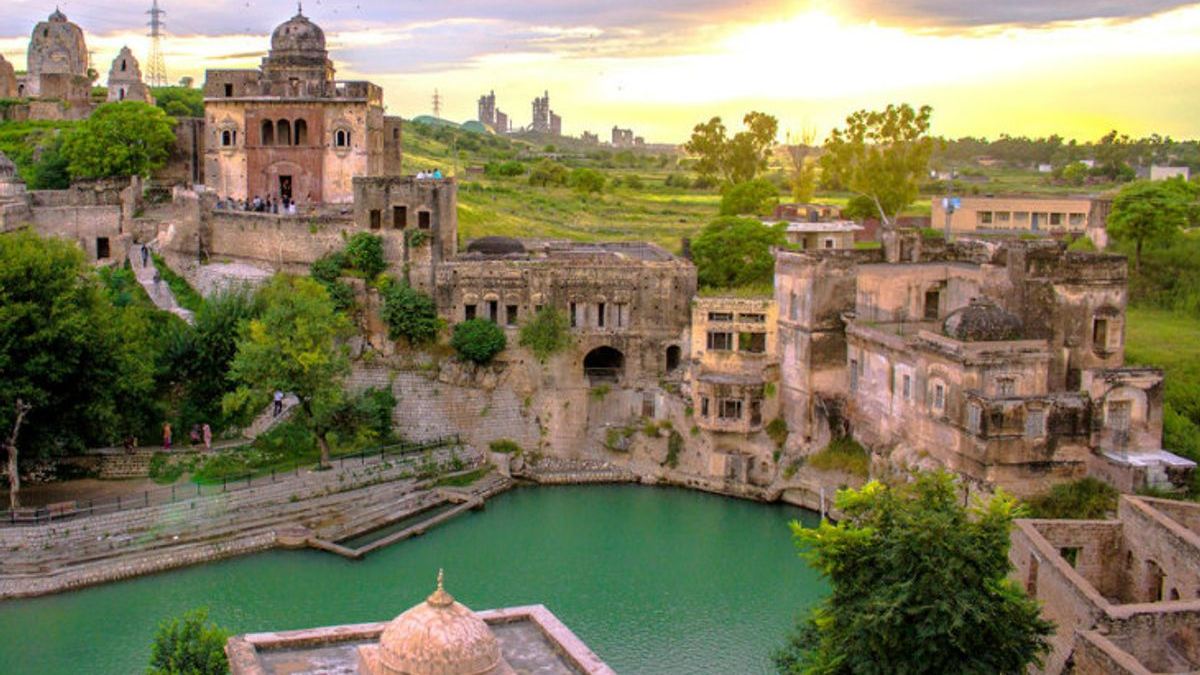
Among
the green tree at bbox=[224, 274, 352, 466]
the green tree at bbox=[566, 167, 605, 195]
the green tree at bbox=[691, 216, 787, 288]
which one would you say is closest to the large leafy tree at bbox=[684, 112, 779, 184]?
the green tree at bbox=[566, 167, 605, 195]

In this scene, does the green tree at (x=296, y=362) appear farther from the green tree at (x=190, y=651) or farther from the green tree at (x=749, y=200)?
the green tree at (x=749, y=200)

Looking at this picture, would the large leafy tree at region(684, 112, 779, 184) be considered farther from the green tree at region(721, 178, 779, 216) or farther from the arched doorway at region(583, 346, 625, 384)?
the arched doorway at region(583, 346, 625, 384)

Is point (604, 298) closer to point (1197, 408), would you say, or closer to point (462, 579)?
point (462, 579)

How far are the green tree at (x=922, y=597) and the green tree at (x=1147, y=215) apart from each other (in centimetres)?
2365

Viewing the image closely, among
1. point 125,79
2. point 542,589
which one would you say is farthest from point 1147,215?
point 125,79

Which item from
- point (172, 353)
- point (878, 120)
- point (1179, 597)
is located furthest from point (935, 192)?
point (1179, 597)

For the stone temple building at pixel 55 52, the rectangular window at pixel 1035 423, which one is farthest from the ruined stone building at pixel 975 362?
the stone temple building at pixel 55 52

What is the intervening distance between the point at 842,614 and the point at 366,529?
1319 cm

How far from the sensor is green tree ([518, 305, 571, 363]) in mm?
34031

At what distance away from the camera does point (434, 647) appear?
43.5 feet

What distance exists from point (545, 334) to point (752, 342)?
200 inches

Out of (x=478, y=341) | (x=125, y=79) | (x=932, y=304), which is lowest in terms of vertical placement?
(x=478, y=341)

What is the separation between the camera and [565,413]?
33.8 m

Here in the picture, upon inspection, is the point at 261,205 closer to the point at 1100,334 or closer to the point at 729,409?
the point at 729,409
